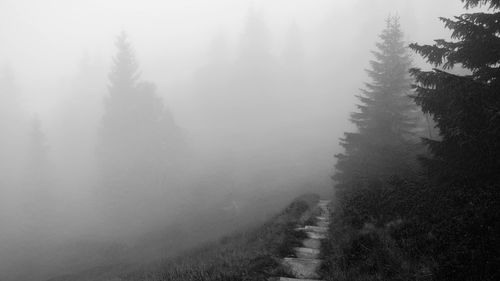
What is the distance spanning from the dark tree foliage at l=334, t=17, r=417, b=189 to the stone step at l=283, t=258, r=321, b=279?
6737 mm

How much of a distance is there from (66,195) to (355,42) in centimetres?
6106

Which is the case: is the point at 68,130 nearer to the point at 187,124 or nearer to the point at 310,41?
the point at 187,124

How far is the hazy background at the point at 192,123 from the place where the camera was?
28188mm

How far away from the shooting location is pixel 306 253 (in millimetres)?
9484

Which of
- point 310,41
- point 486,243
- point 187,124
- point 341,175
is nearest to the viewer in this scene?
point 486,243

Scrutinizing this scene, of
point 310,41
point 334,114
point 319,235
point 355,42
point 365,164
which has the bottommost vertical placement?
point 319,235

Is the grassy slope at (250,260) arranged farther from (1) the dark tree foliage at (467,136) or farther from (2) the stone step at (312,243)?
(1) the dark tree foliage at (467,136)

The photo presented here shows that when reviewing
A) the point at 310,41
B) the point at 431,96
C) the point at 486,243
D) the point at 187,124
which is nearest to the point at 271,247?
the point at 486,243

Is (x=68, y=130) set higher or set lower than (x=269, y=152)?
higher

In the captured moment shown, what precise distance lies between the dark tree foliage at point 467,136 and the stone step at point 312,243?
342 centimetres

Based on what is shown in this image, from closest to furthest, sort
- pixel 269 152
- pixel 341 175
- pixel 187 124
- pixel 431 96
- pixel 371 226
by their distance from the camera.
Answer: pixel 371 226, pixel 431 96, pixel 341 175, pixel 269 152, pixel 187 124

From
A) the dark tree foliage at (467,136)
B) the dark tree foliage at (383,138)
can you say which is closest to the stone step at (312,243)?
the dark tree foliage at (467,136)

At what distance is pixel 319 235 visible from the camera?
11477 millimetres

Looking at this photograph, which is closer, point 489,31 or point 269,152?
point 489,31
